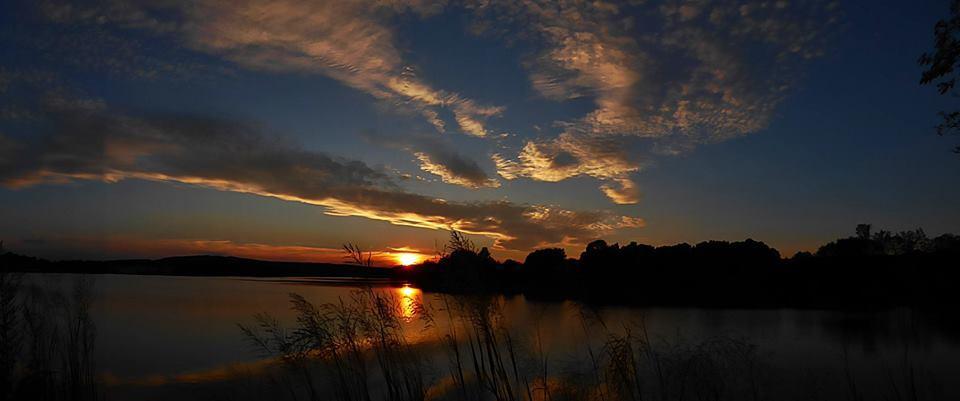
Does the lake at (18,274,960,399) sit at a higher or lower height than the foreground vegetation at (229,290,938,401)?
lower

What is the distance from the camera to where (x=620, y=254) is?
89.9 meters

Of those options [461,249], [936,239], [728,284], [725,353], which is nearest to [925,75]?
[725,353]

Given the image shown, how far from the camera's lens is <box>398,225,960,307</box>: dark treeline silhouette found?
171ft

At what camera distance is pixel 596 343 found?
81.6 feet

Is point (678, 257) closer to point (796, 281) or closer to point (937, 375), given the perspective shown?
point (796, 281)

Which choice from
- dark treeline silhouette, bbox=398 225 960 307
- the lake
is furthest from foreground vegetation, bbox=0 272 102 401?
dark treeline silhouette, bbox=398 225 960 307

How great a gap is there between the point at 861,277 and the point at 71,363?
3048 inches

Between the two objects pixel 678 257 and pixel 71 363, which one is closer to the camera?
pixel 71 363

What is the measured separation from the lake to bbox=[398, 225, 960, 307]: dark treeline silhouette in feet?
27.2

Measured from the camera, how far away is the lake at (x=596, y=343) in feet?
53.4

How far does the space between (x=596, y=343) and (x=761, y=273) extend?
63432 millimetres

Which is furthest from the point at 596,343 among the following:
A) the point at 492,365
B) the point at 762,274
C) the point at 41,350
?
the point at 762,274

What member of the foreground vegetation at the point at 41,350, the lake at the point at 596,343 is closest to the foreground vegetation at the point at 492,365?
the lake at the point at 596,343

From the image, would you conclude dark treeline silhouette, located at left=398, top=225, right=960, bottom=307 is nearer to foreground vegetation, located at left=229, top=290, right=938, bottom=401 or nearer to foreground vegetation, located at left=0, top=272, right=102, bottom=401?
foreground vegetation, located at left=229, top=290, right=938, bottom=401
